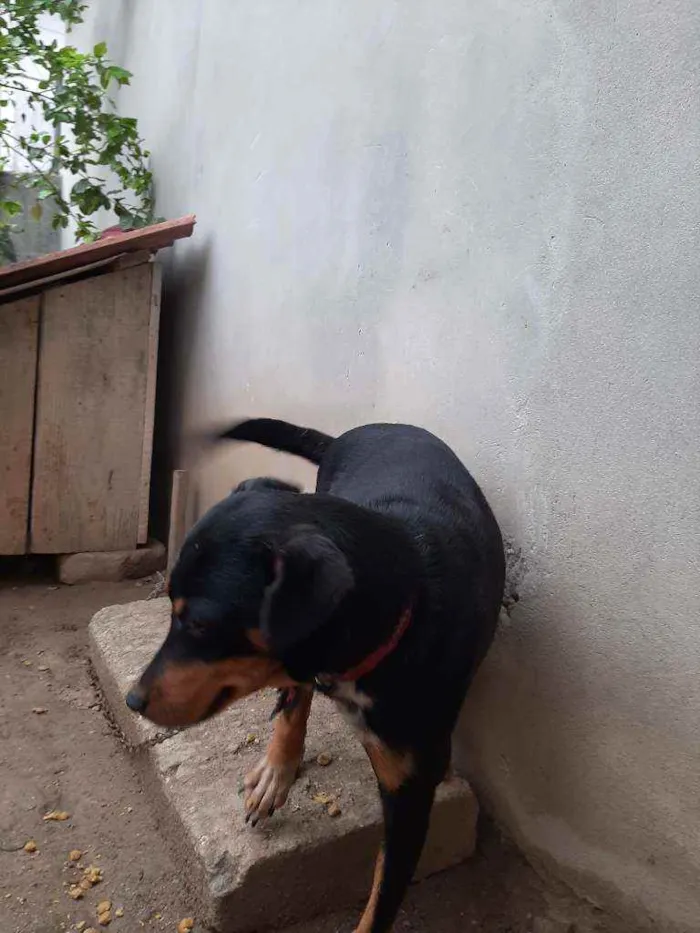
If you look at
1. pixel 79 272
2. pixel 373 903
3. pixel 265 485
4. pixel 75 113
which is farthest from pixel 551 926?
pixel 75 113

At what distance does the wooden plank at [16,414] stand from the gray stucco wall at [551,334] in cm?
152

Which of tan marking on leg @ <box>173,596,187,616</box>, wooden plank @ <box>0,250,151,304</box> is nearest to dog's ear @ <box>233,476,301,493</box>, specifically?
tan marking on leg @ <box>173,596,187,616</box>

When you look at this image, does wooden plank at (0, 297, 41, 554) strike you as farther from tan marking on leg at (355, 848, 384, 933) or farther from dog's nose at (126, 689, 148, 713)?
tan marking on leg at (355, 848, 384, 933)

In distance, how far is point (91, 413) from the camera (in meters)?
4.13

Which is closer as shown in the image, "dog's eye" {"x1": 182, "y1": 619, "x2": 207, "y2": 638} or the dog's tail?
"dog's eye" {"x1": 182, "y1": 619, "x2": 207, "y2": 638}

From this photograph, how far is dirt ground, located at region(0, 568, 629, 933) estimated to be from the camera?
80.8 inches

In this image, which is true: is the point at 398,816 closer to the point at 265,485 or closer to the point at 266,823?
the point at 266,823

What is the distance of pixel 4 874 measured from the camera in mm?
2135

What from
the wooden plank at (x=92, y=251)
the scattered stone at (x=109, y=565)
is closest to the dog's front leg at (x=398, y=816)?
the scattered stone at (x=109, y=565)

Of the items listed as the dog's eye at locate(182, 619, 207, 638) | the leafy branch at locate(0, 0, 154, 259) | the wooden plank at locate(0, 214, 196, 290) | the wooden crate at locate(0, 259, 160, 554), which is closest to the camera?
the dog's eye at locate(182, 619, 207, 638)

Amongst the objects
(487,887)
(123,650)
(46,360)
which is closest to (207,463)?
(46,360)

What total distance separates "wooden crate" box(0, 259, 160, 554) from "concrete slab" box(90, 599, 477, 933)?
5.69 feet

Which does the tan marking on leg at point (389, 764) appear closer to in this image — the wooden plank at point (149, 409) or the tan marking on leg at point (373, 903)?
the tan marking on leg at point (373, 903)

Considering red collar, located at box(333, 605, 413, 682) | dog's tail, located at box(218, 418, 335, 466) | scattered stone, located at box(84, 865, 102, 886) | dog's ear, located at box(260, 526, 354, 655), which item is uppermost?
dog's tail, located at box(218, 418, 335, 466)
